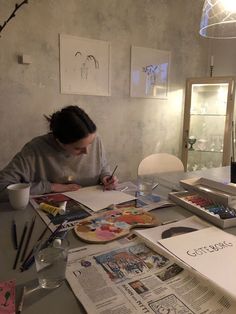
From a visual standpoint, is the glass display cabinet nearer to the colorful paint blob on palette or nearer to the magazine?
the colorful paint blob on palette

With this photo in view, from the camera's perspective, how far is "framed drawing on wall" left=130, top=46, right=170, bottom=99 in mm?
2805

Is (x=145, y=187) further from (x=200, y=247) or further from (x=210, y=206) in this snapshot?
(x=200, y=247)

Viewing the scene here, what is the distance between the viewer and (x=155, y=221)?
99cm

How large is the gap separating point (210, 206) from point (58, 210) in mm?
618

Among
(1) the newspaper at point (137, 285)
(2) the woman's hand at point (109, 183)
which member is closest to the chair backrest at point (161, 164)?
(2) the woman's hand at point (109, 183)

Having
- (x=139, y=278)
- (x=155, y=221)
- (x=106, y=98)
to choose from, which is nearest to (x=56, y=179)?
(x=155, y=221)

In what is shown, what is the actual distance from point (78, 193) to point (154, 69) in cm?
209

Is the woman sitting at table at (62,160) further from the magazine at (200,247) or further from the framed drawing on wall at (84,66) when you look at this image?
the framed drawing on wall at (84,66)

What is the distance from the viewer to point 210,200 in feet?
3.79

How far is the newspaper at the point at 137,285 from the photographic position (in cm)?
58

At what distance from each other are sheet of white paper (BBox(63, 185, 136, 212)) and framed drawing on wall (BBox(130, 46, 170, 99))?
174 centimetres

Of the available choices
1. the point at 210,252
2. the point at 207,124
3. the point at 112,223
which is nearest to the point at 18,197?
the point at 112,223

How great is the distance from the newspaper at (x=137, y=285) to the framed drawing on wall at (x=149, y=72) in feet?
7.54

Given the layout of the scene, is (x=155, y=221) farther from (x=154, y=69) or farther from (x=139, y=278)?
(x=154, y=69)
